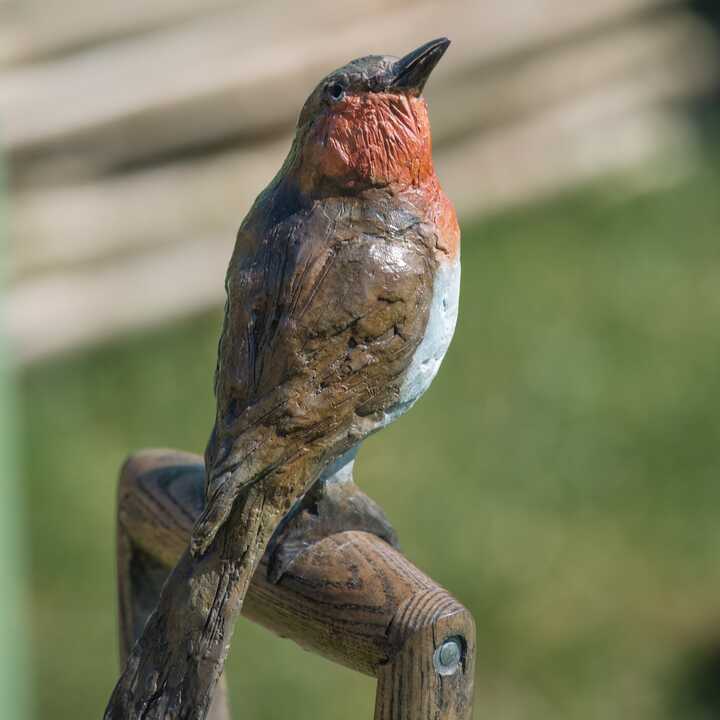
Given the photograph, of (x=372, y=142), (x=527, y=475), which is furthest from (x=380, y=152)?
(x=527, y=475)

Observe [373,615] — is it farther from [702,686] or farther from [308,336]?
[702,686]

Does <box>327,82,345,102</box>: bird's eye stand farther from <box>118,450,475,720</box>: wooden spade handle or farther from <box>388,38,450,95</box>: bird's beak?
<box>118,450,475,720</box>: wooden spade handle

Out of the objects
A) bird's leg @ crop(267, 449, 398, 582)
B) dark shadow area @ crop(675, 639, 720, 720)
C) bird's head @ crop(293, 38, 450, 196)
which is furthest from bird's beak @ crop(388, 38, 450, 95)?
dark shadow area @ crop(675, 639, 720, 720)

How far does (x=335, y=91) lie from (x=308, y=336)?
0.70 ft

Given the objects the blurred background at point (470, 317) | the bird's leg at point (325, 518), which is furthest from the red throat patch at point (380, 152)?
the blurred background at point (470, 317)

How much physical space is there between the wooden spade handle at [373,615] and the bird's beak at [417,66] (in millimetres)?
366

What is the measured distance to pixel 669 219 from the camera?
4.82 meters

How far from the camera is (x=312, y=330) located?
1188 mm

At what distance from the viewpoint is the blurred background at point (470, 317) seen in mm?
3176

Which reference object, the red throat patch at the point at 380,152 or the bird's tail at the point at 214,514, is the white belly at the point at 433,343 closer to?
the red throat patch at the point at 380,152

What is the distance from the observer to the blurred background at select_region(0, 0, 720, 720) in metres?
3.18

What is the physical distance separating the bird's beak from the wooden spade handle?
1.20 ft

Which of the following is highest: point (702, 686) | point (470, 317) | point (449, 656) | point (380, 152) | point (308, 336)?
point (380, 152)

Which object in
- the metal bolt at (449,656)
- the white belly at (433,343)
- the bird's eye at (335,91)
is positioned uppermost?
the bird's eye at (335,91)
